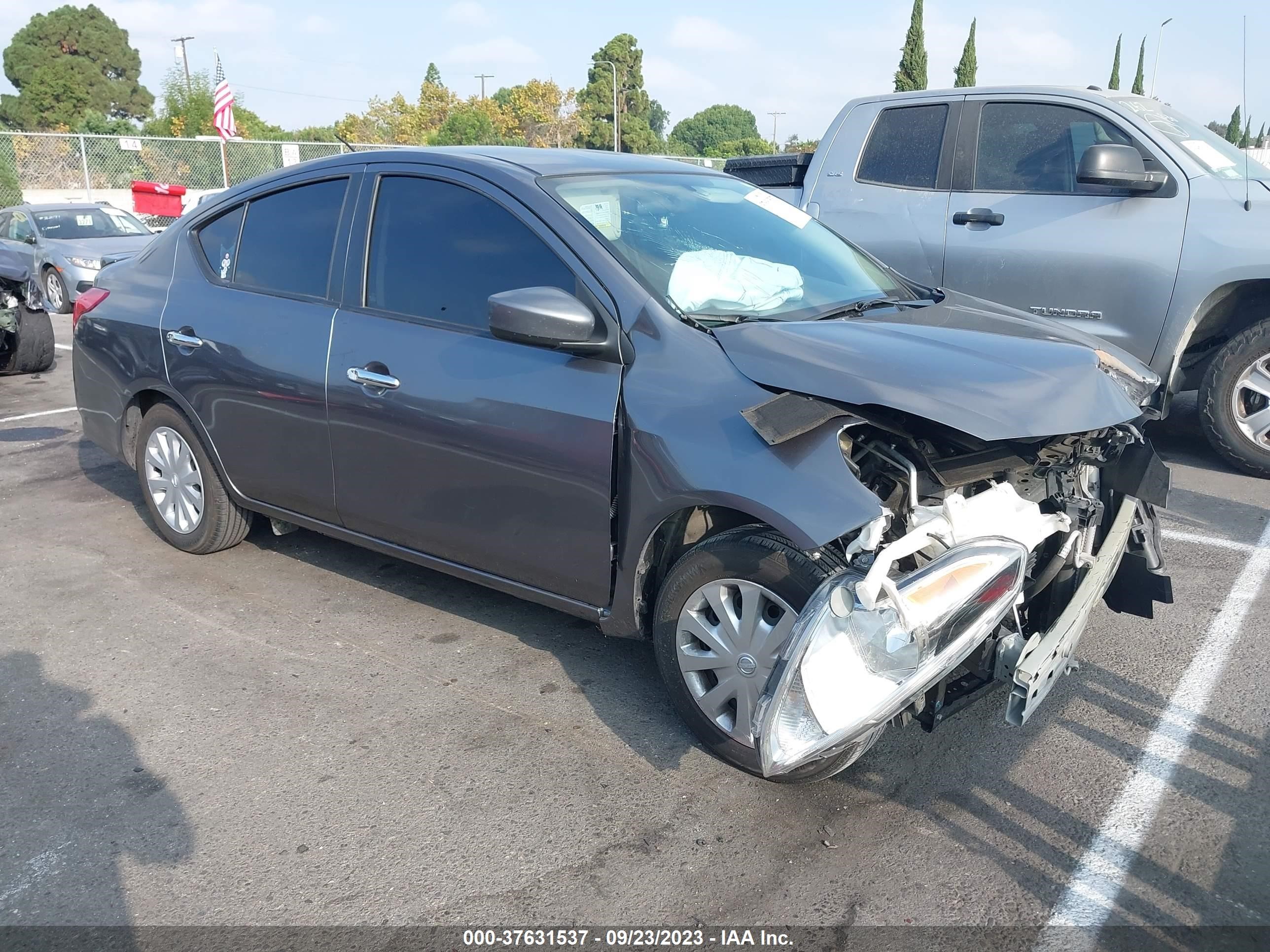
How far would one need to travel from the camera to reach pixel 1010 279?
635 centimetres

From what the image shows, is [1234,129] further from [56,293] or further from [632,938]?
[56,293]

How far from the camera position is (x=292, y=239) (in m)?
4.43

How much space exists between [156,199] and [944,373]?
16202 millimetres

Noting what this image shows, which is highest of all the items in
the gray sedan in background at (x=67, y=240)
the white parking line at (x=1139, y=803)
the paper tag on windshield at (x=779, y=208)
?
the paper tag on windshield at (x=779, y=208)

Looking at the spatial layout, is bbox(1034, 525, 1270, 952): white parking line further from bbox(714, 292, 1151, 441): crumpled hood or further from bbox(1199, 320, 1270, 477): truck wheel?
bbox(1199, 320, 1270, 477): truck wheel

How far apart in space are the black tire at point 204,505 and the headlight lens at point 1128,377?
3594 millimetres

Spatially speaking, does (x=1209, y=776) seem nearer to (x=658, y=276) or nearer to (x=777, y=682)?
(x=777, y=682)

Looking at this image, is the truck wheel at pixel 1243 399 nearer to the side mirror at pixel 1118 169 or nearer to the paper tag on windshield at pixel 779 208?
the side mirror at pixel 1118 169

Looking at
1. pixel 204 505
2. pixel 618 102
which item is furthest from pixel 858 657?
pixel 618 102

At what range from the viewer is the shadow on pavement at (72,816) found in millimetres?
2729

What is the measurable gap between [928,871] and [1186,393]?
6.80 metres

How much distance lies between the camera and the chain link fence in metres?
22.3

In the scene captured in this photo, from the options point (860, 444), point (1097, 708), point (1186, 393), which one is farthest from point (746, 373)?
point (1186, 393)

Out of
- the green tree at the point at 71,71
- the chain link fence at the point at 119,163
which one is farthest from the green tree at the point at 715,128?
the chain link fence at the point at 119,163
